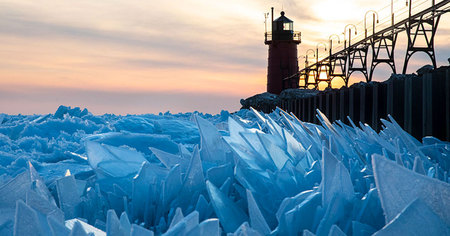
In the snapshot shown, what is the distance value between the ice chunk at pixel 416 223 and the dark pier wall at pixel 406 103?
15.3ft

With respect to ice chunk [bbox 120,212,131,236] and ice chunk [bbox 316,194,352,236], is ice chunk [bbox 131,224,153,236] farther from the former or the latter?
ice chunk [bbox 316,194,352,236]

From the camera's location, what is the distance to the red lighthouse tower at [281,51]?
3509cm

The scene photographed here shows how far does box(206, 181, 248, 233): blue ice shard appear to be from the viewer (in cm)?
64

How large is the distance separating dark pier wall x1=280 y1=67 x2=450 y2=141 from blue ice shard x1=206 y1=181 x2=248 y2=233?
458 cm

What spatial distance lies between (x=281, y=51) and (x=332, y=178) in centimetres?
3549

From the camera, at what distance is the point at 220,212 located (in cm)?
64

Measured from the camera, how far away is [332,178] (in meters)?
0.63

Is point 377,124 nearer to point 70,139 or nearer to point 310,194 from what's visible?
point 70,139

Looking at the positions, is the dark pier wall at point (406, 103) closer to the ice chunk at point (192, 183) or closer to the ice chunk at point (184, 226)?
the ice chunk at point (192, 183)

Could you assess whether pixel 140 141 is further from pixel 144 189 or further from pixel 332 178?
pixel 332 178

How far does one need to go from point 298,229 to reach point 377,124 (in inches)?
267

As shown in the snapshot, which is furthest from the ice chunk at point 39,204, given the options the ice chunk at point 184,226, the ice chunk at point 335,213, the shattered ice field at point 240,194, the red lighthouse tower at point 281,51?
the red lighthouse tower at point 281,51

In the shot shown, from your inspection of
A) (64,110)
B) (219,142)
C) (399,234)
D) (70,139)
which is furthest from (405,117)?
(399,234)

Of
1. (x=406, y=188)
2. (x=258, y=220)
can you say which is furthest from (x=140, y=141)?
(x=406, y=188)
